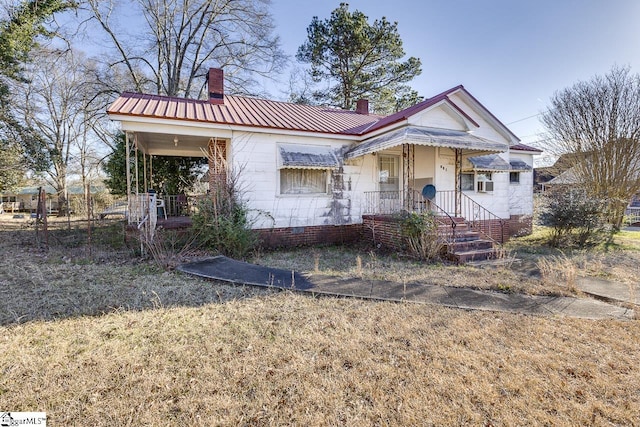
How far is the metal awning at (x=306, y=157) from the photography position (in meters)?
9.48

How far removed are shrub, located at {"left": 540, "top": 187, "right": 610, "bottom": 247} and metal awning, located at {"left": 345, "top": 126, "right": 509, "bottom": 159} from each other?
119 inches

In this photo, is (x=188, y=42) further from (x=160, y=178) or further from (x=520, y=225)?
(x=520, y=225)

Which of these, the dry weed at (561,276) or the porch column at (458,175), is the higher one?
the porch column at (458,175)

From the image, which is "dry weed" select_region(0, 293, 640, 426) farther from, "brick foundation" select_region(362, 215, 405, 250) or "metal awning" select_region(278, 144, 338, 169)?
"metal awning" select_region(278, 144, 338, 169)

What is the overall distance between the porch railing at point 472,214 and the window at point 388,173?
1.66m

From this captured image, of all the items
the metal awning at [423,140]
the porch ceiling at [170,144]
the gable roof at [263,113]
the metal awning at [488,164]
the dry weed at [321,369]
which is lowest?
the dry weed at [321,369]

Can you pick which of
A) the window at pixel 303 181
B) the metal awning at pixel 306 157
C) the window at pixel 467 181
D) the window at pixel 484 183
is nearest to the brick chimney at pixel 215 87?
the metal awning at pixel 306 157

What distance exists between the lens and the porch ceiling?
32.3ft

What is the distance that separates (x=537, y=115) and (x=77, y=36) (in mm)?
27166

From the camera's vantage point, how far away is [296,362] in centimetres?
315

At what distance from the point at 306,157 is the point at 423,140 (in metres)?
3.57

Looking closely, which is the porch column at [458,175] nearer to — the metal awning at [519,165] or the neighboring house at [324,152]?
the neighboring house at [324,152]

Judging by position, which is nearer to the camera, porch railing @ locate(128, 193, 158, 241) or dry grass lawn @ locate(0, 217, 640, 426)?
dry grass lawn @ locate(0, 217, 640, 426)

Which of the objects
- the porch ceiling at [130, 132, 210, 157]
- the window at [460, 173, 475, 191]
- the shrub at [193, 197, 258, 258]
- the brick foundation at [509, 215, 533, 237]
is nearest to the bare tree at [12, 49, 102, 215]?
the porch ceiling at [130, 132, 210, 157]
